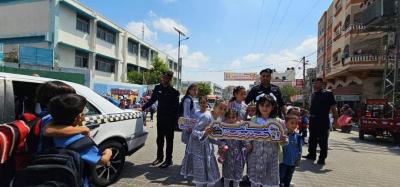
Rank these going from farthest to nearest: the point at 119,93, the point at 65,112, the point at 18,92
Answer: the point at 119,93, the point at 18,92, the point at 65,112

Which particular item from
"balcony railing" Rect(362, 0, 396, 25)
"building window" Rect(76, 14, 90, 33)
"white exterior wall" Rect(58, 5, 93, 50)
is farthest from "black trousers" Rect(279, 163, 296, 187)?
"building window" Rect(76, 14, 90, 33)

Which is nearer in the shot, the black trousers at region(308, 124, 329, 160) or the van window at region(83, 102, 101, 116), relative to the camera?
the van window at region(83, 102, 101, 116)

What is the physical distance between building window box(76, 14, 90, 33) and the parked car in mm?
26555

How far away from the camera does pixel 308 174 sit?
21.5ft

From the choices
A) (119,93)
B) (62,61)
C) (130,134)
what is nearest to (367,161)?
(130,134)

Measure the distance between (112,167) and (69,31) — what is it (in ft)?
85.1

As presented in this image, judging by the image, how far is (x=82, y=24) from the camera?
3034 centimetres

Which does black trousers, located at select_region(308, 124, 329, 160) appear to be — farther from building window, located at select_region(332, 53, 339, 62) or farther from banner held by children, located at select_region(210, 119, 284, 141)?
building window, located at select_region(332, 53, 339, 62)

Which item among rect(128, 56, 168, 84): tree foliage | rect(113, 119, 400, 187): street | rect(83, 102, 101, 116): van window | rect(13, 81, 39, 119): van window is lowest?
rect(113, 119, 400, 187): street

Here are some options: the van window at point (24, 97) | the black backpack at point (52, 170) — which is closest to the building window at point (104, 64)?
the van window at point (24, 97)

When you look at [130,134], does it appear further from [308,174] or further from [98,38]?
[98,38]

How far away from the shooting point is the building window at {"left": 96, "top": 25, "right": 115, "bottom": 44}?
3384cm

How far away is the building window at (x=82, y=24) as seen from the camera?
29.5 meters

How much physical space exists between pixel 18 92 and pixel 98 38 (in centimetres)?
3095
